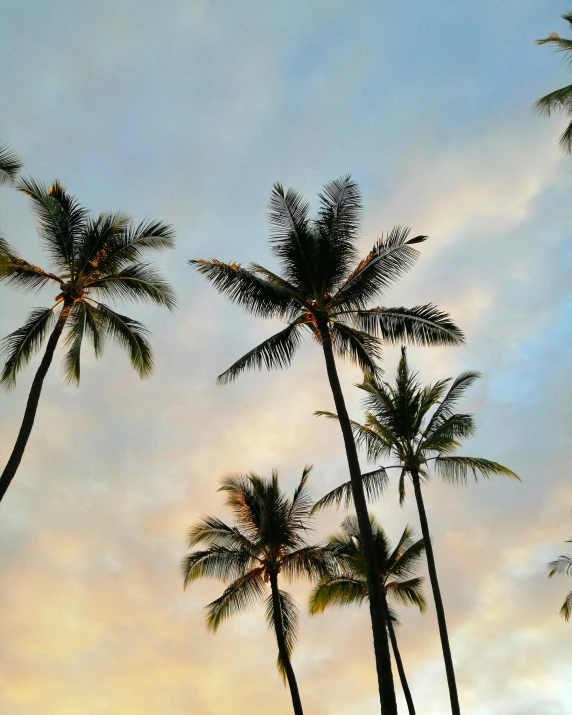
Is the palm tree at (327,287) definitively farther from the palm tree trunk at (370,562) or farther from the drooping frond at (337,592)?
the drooping frond at (337,592)

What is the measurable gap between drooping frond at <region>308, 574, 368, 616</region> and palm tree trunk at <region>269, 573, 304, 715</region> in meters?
3.71

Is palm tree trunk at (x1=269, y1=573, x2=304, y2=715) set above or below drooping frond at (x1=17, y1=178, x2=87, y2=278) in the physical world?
below

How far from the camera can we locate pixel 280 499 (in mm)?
24781

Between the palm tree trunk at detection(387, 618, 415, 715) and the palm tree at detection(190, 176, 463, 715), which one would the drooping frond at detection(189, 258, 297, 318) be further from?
the palm tree trunk at detection(387, 618, 415, 715)

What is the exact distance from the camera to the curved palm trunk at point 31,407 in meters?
15.1

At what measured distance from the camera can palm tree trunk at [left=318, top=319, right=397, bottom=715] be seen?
42.2ft

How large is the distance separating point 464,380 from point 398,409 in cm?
253

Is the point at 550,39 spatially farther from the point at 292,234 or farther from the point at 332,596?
the point at 332,596

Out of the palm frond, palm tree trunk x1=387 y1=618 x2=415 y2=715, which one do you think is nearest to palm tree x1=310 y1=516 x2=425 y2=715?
palm tree trunk x1=387 y1=618 x2=415 y2=715

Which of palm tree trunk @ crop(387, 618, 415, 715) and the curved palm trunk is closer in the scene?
the curved palm trunk

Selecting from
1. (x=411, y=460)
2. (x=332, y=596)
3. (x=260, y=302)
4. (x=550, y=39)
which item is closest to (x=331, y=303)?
(x=260, y=302)

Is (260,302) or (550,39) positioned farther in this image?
(550,39)

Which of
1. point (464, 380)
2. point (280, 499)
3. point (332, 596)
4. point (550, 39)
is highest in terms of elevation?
point (550, 39)

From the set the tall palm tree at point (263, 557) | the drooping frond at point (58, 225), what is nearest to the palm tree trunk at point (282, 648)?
the tall palm tree at point (263, 557)
